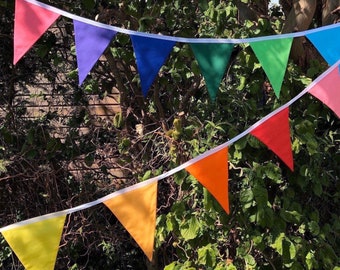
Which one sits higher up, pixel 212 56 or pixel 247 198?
pixel 212 56

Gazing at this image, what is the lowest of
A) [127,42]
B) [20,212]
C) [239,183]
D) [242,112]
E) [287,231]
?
[287,231]

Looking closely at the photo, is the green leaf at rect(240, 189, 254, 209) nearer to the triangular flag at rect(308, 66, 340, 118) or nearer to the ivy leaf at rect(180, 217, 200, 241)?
the ivy leaf at rect(180, 217, 200, 241)

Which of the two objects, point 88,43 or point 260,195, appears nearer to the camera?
point 88,43

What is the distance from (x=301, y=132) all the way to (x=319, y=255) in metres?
0.78

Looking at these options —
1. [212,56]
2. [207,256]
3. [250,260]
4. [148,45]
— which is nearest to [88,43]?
[148,45]

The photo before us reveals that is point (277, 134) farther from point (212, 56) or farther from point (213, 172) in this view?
point (212, 56)

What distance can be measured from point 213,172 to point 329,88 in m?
0.81

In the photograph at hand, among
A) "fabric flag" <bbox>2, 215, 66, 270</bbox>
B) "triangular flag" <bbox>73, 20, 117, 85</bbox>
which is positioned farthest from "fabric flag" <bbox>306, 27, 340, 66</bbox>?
"fabric flag" <bbox>2, 215, 66, 270</bbox>

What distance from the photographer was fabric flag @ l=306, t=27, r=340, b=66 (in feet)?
9.39

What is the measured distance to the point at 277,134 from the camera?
2.85 m

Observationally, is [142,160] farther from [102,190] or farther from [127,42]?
[127,42]

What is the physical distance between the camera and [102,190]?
13.4 feet

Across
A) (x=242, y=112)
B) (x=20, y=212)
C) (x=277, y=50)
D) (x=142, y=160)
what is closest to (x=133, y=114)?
(x=142, y=160)

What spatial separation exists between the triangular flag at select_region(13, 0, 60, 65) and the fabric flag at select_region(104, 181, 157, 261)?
2.86 ft
